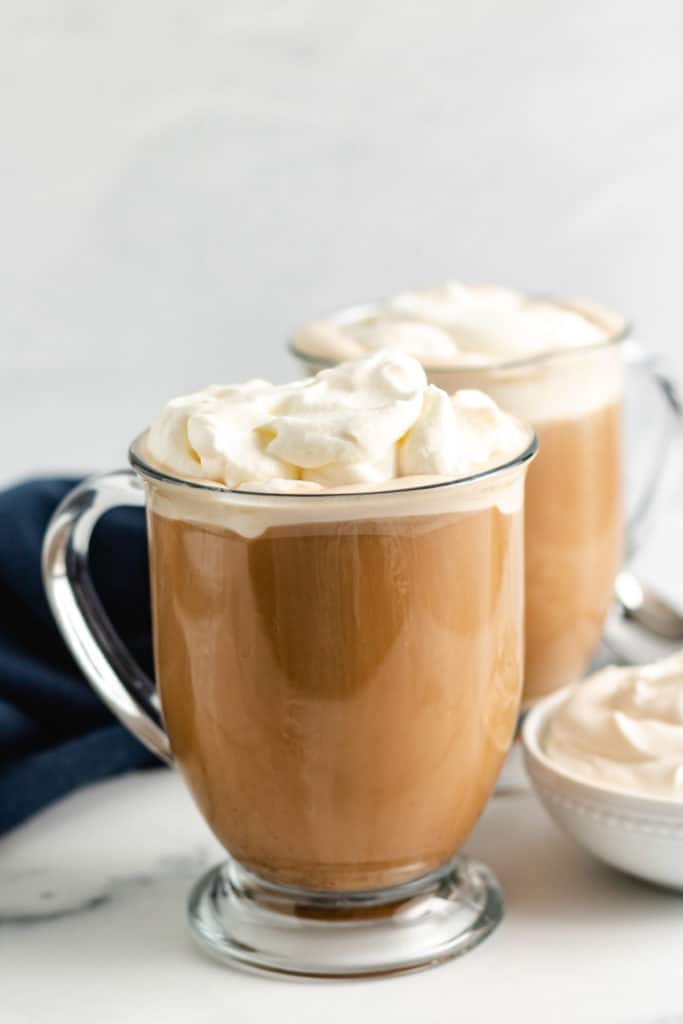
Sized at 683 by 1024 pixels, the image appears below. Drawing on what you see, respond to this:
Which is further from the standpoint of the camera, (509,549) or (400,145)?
(400,145)

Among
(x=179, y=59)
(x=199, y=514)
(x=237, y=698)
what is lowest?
(x=237, y=698)

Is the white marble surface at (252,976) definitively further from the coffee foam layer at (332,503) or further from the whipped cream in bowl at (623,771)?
the coffee foam layer at (332,503)

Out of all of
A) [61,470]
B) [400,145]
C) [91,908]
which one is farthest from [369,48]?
[91,908]

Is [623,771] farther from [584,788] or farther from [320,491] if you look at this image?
[320,491]

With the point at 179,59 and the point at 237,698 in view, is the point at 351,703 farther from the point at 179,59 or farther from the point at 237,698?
the point at 179,59

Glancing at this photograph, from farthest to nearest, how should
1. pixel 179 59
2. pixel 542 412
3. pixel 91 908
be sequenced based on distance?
pixel 179 59
pixel 542 412
pixel 91 908

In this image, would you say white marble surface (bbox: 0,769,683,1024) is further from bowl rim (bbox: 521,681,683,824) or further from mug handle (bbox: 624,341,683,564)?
mug handle (bbox: 624,341,683,564)
